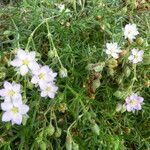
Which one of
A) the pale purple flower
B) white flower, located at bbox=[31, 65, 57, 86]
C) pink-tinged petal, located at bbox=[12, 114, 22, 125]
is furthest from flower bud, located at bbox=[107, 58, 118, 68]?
pink-tinged petal, located at bbox=[12, 114, 22, 125]

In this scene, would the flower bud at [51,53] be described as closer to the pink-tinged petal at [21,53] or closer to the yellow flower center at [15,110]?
the pink-tinged petal at [21,53]

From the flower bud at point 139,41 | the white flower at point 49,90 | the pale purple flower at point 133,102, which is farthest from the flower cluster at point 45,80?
the flower bud at point 139,41

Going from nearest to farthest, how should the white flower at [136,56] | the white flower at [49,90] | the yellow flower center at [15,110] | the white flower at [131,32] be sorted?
the yellow flower center at [15,110], the white flower at [49,90], the white flower at [136,56], the white flower at [131,32]

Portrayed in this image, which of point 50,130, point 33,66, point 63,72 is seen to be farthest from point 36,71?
point 50,130

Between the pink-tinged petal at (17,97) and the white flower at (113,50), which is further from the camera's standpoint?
the white flower at (113,50)

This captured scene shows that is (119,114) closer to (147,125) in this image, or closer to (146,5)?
(147,125)

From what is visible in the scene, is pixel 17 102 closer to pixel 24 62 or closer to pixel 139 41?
pixel 24 62

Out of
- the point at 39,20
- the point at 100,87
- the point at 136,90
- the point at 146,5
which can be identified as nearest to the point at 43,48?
the point at 39,20
